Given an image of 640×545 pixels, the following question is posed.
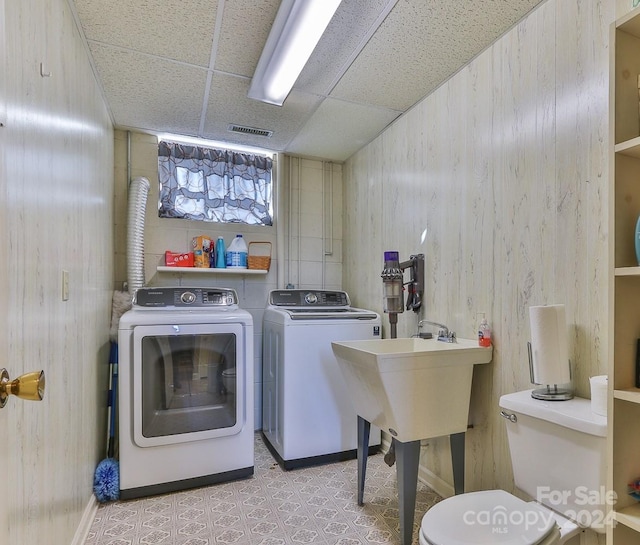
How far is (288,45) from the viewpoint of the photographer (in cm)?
181

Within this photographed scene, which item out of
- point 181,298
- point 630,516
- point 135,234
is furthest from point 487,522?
point 135,234

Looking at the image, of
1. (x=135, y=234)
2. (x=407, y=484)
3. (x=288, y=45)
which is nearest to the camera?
(x=407, y=484)

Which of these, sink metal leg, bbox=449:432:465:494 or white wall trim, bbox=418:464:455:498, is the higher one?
sink metal leg, bbox=449:432:465:494

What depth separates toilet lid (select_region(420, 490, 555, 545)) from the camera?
1175mm

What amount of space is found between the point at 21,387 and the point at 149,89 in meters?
2.19

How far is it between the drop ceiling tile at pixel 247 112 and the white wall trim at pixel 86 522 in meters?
2.47

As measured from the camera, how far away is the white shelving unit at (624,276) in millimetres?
1059

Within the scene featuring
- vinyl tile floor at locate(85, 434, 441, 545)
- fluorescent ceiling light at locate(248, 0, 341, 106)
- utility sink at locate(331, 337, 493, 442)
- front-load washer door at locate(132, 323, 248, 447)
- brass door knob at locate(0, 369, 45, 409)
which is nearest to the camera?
brass door knob at locate(0, 369, 45, 409)

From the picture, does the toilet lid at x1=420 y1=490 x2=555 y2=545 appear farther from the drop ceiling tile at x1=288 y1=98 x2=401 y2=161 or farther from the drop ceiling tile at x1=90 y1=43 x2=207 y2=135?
the drop ceiling tile at x1=90 y1=43 x2=207 y2=135

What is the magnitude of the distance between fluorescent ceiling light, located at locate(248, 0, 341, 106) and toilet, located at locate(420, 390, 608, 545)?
71.1 inches

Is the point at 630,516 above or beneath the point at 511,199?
beneath

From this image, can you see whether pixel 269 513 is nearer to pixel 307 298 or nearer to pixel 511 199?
pixel 307 298

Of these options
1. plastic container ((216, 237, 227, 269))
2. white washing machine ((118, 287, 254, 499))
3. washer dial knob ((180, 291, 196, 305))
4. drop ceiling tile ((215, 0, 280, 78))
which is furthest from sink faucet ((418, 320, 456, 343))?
drop ceiling tile ((215, 0, 280, 78))

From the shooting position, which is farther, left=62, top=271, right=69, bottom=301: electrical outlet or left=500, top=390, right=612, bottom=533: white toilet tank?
left=62, top=271, right=69, bottom=301: electrical outlet
